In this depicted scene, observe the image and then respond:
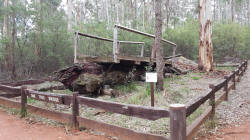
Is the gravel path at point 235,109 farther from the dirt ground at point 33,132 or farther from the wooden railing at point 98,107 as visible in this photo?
the dirt ground at point 33,132

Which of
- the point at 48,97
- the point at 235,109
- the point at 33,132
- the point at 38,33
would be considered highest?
the point at 38,33

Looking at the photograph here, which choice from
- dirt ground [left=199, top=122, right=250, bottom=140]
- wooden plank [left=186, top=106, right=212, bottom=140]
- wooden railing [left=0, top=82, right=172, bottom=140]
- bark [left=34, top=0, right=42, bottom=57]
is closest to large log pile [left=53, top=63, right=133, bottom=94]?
wooden railing [left=0, top=82, right=172, bottom=140]

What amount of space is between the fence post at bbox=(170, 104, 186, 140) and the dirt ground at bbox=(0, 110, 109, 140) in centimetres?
166

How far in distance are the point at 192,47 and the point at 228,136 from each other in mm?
16002

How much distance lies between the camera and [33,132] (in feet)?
14.5

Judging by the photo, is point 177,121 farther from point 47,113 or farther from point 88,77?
point 88,77

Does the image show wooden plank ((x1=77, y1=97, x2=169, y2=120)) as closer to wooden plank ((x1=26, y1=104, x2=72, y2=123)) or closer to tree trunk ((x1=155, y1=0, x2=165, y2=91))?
wooden plank ((x1=26, y1=104, x2=72, y2=123))

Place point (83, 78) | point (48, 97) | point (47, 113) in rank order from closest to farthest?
1. point (48, 97)
2. point (47, 113)
3. point (83, 78)

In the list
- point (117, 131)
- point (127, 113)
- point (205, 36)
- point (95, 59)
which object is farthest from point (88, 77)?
point (205, 36)

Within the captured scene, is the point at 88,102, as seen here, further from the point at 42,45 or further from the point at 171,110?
the point at 42,45

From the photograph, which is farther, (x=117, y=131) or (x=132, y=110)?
(x=117, y=131)

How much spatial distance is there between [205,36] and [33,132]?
10982 millimetres

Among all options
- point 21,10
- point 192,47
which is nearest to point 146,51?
point 192,47

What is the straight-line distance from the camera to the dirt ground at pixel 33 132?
13.3 feet
